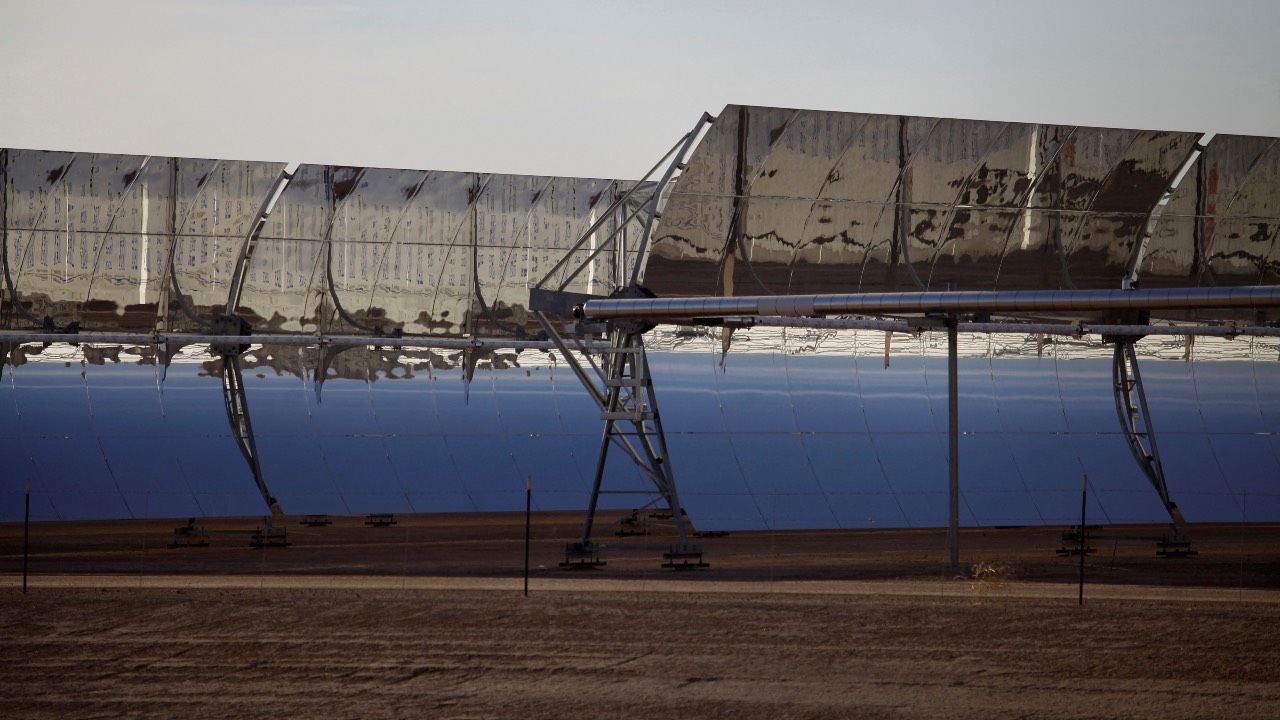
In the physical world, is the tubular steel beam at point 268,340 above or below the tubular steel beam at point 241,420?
above

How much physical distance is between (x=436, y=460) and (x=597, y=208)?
7157mm

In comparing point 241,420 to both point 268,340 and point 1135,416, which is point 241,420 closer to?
point 268,340

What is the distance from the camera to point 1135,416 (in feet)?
96.6

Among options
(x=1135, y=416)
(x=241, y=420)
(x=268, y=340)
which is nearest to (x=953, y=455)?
(x=1135, y=416)

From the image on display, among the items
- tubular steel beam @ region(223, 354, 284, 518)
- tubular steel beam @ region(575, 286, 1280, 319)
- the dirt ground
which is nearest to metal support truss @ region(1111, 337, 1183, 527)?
the dirt ground

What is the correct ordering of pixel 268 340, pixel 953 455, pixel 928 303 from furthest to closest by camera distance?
pixel 268 340 < pixel 953 455 < pixel 928 303

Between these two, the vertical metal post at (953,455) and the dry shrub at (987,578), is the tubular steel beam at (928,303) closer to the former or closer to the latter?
the vertical metal post at (953,455)

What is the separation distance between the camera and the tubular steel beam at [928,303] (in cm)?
2091

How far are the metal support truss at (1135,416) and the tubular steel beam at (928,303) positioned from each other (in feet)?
25.6

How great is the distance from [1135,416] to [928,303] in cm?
987

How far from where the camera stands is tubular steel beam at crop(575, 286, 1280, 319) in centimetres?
2091

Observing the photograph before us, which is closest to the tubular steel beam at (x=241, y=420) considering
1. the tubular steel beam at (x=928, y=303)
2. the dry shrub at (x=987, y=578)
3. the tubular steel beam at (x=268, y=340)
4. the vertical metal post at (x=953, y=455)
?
the tubular steel beam at (x=268, y=340)

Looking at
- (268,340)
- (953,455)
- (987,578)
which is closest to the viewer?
(987,578)

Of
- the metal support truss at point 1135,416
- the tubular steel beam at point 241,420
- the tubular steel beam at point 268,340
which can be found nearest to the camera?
the metal support truss at point 1135,416
